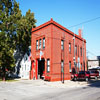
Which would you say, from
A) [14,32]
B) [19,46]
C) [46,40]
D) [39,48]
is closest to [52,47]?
[46,40]

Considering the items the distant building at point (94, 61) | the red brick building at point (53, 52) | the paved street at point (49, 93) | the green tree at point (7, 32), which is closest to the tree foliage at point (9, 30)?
the green tree at point (7, 32)

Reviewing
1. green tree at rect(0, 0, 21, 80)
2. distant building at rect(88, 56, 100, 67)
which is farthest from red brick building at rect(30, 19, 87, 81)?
distant building at rect(88, 56, 100, 67)

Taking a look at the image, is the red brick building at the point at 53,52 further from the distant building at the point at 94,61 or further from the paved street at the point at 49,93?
the distant building at the point at 94,61

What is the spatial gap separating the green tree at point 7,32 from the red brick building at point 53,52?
13.6 ft

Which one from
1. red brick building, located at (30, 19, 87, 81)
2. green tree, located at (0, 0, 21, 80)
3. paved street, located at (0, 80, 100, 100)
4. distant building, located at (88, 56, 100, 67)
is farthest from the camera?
distant building, located at (88, 56, 100, 67)

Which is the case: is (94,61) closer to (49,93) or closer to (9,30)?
(9,30)

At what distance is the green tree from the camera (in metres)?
23.6

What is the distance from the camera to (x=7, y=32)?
84.4 feet

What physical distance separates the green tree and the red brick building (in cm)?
416

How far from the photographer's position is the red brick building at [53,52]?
22.3 metres

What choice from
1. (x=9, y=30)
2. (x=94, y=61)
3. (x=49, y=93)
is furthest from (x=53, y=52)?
(x=94, y=61)

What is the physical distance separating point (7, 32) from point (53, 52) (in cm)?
1009

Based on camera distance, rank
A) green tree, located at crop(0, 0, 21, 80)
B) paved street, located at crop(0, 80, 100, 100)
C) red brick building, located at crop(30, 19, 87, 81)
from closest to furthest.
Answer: paved street, located at crop(0, 80, 100, 100) → red brick building, located at crop(30, 19, 87, 81) → green tree, located at crop(0, 0, 21, 80)

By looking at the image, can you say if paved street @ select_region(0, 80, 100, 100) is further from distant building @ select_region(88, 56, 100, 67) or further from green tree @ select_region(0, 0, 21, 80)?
distant building @ select_region(88, 56, 100, 67)
